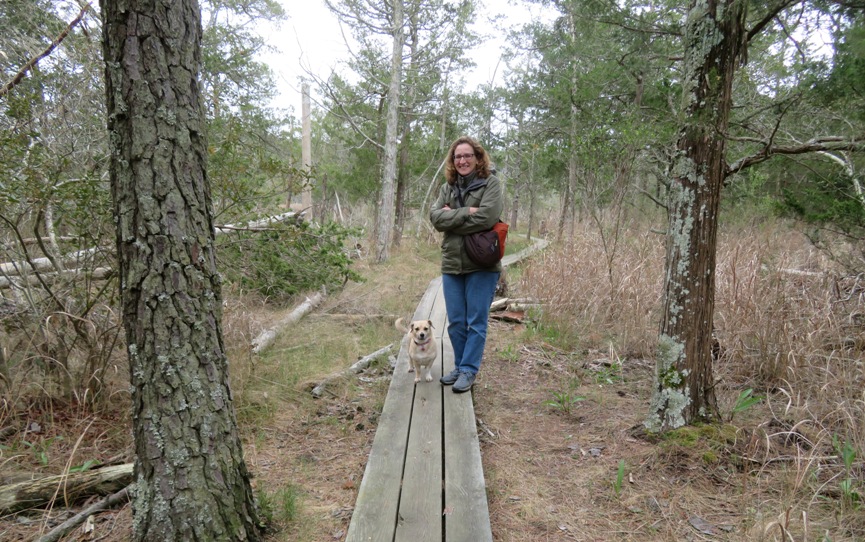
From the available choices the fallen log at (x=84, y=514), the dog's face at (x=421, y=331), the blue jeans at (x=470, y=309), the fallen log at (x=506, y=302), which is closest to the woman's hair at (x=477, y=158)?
the blue jeans at (x=470, y=309)

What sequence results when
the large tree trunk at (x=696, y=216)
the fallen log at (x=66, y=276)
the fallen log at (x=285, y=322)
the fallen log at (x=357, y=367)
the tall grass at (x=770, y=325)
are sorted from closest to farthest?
the large tree trunk at (x=696, y=216)
the tall grass at (x=770, y=325)
the fallen log at (x=66, y=276)
the fallen log at (x=357, y=367)
the fallen log at (x=285, y=322)

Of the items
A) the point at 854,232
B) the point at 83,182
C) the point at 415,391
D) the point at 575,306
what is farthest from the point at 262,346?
the point at 854,232

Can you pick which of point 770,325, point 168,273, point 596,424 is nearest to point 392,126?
point 770,325

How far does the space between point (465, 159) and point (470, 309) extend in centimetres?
132

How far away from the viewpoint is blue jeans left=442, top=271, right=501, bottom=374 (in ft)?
12.6

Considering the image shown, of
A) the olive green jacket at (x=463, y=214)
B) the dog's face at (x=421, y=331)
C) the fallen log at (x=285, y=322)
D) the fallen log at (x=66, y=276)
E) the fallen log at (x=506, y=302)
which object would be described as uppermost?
the olive green jacket at (x=463, y=214)

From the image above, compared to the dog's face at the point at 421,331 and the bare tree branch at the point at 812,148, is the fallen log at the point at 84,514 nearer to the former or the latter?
the dog's face at the point at 421,331

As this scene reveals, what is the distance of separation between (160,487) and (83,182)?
2.20 metres

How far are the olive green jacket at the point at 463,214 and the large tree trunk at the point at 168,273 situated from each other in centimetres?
211

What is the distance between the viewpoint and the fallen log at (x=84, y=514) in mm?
2162

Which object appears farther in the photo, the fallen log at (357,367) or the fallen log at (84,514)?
the fallen log at (357,367)

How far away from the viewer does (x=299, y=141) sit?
70.6 ft

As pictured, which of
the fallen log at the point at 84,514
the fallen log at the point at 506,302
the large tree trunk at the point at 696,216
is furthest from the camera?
the fallen log at the point at 506,302

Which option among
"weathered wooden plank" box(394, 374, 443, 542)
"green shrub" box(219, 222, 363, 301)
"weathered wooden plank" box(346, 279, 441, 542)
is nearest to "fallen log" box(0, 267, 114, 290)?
"green shrub" box(219, 222, 363, 301)
